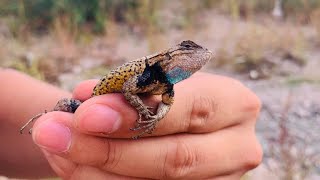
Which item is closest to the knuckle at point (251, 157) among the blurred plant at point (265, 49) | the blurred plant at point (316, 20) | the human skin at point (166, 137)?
the human skin at point (166, 137)

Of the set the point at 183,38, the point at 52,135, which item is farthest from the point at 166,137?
the point at 183,38

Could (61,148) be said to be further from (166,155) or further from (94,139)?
(166,155)

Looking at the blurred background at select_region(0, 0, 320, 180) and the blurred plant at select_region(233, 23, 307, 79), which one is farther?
the blurred plant at select_region(233, 23, 307, 79)

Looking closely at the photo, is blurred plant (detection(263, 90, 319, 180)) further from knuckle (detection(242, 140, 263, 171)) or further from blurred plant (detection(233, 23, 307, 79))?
blurred plant (detection(233, 23, 307, 79))

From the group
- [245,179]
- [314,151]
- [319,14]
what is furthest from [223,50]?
[245,179]

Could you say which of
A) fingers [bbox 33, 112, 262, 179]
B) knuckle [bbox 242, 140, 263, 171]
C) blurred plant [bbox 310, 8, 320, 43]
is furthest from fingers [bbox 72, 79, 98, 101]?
blurred plant [bbox 310, 8, 320, 43]

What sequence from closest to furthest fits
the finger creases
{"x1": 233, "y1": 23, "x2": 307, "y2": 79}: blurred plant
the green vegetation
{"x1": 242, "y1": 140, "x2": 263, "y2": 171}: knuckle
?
the finger creases → {"x1": 242, "y1": 140, "x2": 263, "y2": 171}: knuckle → {"x1": 233, "y1": 23, "x2": 307, "y2": 79}: blurred plant → the green vegetation

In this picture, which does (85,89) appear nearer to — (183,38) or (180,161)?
(180,161)
